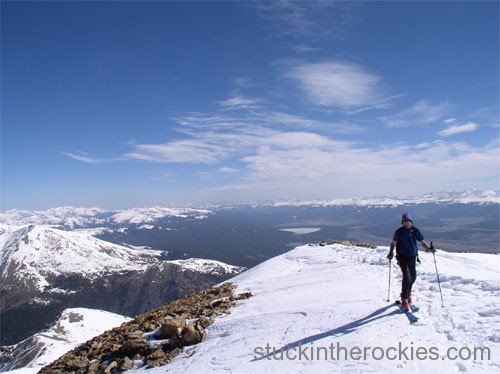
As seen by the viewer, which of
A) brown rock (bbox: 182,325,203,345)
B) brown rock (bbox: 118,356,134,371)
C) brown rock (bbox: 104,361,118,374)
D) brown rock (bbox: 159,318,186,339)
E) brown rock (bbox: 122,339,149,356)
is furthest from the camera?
brown rock (bbox: 159,318,186,339)

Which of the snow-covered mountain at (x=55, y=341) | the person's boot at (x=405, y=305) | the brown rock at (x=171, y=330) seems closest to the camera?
the person's boot at (x=405, y=305)

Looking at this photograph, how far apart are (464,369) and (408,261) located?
5440 millimetres

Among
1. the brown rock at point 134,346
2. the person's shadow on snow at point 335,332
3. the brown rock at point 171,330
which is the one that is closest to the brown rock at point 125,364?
the brown rock at point 134,346

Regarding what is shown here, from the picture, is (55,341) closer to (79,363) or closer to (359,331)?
(79,363)

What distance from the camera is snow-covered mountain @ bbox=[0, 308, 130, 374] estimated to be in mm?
116000

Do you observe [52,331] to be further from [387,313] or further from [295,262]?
[387,313]

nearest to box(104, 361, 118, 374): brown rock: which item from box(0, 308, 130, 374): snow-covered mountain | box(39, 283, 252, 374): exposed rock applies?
box(39, 283, 252, 374): exposed rock

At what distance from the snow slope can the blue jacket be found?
2.06m

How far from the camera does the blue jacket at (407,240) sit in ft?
39.8

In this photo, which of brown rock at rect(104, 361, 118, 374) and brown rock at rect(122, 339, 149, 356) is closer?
brown rock at rect(104, 361, 118, 374)

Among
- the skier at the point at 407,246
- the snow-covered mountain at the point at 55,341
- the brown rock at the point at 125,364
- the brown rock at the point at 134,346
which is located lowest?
the snow-covered mountain at the point at 55,341

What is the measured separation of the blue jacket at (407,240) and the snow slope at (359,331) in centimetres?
206

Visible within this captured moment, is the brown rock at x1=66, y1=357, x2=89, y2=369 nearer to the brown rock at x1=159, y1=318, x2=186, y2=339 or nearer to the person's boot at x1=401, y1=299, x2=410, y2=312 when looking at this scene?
the brown rock at x1=159, y1=318, x2=186, y2=339

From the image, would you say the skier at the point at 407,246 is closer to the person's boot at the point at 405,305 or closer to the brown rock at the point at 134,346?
the person's boot at the point at 405,305
